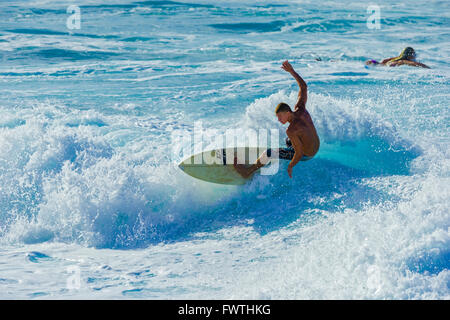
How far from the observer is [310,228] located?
19.1ft

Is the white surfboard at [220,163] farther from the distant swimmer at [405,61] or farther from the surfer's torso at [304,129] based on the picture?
the distant swimmer at [405,61]

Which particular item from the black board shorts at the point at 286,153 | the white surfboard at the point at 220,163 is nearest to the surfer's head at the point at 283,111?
the black board shorts at the point at 286,153

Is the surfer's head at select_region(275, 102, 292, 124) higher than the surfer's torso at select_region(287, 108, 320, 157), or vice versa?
the surfer's head at select_region(275, 102, 292, 124)

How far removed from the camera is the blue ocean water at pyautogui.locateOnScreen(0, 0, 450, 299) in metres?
4.73

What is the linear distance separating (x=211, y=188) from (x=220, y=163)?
0.38 metres

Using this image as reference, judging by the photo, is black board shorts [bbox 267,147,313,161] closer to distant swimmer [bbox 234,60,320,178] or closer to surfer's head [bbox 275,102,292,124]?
distant swimmer [bbox 234,60,320,178]

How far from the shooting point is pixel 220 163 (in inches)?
263

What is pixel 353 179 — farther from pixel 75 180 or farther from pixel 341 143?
pixel 75 180

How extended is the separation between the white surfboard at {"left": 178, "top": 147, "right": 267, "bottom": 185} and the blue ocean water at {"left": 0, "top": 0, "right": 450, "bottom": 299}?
0.14 m

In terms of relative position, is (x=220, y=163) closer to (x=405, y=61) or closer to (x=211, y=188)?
(x=211, y=188)

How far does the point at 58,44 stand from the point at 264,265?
550 inches

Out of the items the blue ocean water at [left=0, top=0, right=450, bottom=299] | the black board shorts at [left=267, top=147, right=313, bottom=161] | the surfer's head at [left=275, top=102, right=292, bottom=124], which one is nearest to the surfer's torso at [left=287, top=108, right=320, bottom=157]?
the surfer's head at [left=275, top=102, right=292, bottom=124]

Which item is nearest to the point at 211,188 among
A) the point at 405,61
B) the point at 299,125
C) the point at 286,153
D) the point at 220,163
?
the point at 220,163
